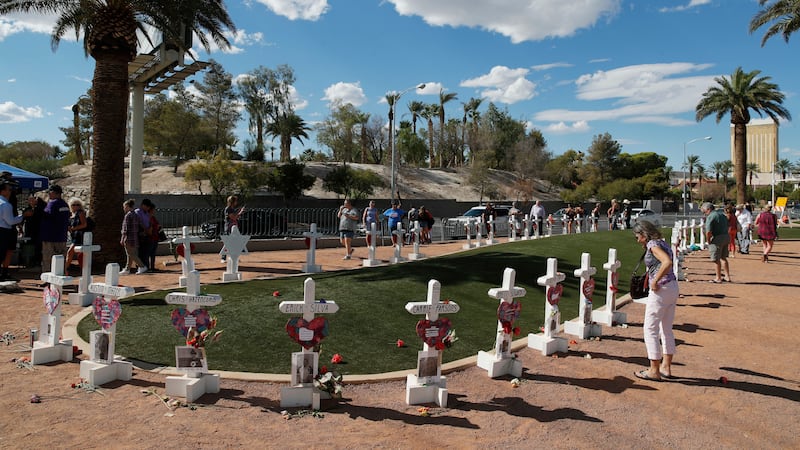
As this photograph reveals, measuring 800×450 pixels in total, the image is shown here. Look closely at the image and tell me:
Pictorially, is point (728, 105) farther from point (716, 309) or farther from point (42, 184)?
point (42, 184)

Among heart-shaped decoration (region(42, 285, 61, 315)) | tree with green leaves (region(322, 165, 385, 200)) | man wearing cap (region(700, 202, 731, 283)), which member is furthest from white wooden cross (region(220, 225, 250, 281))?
tree with green leaves (region(322, 165, 385, 200))

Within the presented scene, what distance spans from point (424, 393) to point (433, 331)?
22.0 inches

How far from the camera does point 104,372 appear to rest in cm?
508

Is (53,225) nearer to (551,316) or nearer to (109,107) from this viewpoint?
(109,107)

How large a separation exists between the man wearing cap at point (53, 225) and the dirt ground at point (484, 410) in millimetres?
2925

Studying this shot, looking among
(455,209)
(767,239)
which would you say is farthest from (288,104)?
(767,239)

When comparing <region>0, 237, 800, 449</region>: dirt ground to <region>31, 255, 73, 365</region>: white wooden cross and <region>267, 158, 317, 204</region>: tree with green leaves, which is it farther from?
<region>267, 158, 317, 204</region>: tree with green leaves

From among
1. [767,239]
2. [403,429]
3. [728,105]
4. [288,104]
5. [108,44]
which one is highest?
[288,104]

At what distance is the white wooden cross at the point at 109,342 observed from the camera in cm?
505

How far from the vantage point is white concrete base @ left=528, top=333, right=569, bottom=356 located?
6496 millimetres

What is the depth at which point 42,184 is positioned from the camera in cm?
1529

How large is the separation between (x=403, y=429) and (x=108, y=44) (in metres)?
11.8

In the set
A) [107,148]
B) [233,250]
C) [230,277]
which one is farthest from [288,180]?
[230,277]

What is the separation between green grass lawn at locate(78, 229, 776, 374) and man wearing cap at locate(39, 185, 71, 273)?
2.29 metres
